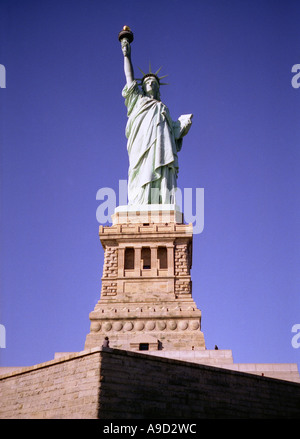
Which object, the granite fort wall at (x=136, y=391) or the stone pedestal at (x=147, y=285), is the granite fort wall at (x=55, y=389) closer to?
the granite fort wall at (x=136, y=391)

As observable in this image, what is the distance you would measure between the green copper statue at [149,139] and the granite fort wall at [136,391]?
15.2 metres

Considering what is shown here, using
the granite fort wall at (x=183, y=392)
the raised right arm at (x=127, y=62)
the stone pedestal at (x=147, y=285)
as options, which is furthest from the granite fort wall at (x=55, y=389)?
the raised right arm at (x=127, y=62)

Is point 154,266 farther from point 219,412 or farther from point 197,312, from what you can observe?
point 219,412

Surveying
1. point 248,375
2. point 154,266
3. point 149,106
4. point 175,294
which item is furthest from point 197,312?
point 149,106

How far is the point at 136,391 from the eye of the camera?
15359 millimetres

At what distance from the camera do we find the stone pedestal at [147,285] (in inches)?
982

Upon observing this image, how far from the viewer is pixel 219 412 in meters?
16.6

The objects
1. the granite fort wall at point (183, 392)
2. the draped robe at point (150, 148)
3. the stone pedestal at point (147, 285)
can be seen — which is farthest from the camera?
the draped robe at point (150, 148)

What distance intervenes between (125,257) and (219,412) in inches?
514

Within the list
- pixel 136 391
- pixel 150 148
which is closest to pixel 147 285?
pixel 150 148

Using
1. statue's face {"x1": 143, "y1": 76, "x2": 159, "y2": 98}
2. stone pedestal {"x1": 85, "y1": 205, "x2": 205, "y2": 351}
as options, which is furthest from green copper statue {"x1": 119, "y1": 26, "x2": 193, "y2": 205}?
stone pedestal {"x1": 85, "y1": 205, "x2": 205, "y2": 351}

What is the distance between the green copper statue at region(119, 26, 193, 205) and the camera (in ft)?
105

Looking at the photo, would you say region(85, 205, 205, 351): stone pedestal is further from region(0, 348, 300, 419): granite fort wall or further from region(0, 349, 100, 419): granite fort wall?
region(0, 349, 100, 419): granite fort wall

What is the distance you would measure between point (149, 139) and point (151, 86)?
3988 mm
